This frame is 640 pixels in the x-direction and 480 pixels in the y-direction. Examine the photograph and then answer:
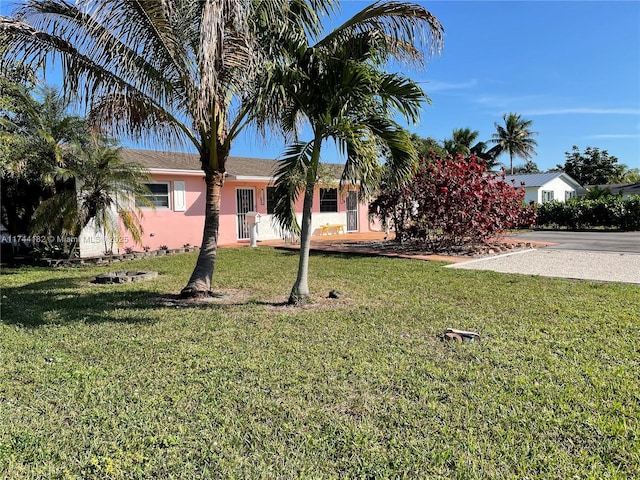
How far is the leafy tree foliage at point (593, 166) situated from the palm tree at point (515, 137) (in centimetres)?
1014

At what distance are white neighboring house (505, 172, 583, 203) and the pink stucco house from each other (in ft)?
70.9

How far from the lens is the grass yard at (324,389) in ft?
9.09

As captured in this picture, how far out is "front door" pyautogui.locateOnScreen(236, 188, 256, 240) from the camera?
18.5m

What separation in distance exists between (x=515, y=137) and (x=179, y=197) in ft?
144

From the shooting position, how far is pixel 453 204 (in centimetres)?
1309

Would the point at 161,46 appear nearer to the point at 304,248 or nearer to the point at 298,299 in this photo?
the point at 304,248

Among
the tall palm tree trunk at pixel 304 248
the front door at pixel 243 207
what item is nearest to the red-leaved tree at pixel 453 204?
the tall palm tree trunk at pixel 304 248

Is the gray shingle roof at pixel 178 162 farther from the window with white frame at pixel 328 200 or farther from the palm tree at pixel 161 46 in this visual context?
the palm tree at pixel 161 46

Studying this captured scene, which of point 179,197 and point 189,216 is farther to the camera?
point 189,216

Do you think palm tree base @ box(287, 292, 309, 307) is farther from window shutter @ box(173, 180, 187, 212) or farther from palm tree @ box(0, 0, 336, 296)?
window shutter @ box(173, 180, 187, 212)

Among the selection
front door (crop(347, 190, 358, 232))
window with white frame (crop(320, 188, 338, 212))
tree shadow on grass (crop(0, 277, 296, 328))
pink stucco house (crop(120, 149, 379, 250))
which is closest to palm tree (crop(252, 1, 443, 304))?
tree shadow on grass (crop(0, 277, 296, 328))

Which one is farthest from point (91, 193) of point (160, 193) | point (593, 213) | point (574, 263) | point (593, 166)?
point (593, 166)

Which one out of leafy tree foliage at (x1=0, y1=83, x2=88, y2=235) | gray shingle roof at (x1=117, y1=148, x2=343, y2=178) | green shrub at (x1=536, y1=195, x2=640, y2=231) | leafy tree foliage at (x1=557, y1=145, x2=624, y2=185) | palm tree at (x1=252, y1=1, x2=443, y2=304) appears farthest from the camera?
leafy tree foliage at (x1=557, y1=145, x2=624, y2=185)

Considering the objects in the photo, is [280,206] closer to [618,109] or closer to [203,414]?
[203,414]
